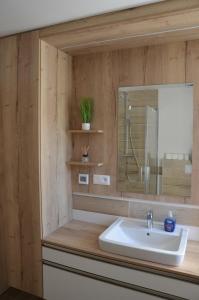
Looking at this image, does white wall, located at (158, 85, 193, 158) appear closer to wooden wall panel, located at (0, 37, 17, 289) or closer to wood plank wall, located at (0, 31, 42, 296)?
wood plank wall, located at (0, 31, 42, 296)

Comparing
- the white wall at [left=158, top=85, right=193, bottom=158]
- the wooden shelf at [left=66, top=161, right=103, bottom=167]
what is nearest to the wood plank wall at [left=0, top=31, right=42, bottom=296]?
the wooden shelf at [left=66, top=161, right=103, bottom=167]

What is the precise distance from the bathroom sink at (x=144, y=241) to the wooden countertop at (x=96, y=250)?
0.13 feet

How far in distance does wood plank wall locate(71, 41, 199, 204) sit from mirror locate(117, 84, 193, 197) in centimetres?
5

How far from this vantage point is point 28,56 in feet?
6.34

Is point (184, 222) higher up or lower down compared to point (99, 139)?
lower down

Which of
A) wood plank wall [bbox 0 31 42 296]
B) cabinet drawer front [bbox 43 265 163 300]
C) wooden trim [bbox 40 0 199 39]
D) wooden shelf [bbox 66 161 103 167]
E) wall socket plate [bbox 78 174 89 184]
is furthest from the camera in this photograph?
wall socket plate [bbox 78 174 89 184]

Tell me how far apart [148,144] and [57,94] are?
2.90 feet

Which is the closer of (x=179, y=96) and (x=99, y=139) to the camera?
(x=179, y=96)

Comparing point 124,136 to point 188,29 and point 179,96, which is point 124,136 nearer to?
point 179,96

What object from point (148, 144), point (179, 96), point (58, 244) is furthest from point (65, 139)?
point (179, 96)

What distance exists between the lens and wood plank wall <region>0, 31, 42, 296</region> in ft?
6.37

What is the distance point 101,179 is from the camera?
2.20 meters

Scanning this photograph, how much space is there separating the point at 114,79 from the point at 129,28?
0.50m

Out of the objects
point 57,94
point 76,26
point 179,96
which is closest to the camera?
point 76,26
